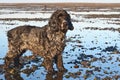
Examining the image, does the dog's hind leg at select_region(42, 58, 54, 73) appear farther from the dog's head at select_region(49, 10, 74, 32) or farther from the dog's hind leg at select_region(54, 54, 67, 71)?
the dog's head at select_region(49, 10, 74, 32)

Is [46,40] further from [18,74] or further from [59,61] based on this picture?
[18,74]

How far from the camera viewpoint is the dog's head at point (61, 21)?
1241cm

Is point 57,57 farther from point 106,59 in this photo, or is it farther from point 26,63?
point 106,59

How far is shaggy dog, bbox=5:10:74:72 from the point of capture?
12.6 meters

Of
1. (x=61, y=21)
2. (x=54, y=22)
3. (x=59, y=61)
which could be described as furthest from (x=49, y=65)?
(x=61, y=21)

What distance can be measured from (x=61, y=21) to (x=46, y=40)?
1.23 meters

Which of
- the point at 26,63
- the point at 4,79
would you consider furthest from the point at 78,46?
the point at 4,79

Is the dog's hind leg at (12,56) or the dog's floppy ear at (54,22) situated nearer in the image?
the dog's floppy ear at (54,22)

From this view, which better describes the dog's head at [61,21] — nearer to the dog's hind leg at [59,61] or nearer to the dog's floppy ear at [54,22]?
the dog's floppy ear at [54,22]

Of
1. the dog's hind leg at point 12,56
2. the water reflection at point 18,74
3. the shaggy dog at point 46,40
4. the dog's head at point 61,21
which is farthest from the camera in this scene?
the dog's hind leg at point 12,56

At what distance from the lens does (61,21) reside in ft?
41.2

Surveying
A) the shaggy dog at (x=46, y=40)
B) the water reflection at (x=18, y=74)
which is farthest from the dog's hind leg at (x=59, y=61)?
the water reflection at (x=18, y=74)

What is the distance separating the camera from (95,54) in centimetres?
1811

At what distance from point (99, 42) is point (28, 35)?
10.5 meters
